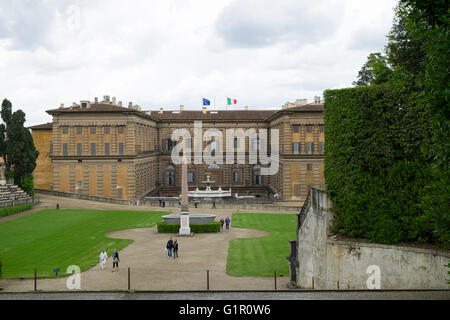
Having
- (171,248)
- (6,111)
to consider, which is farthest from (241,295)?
(6,111)

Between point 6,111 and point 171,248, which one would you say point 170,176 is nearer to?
point 6,111

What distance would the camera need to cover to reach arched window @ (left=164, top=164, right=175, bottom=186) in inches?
3250

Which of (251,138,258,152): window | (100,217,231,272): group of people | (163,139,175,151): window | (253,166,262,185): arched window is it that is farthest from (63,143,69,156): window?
(100,217,231,272): group of people

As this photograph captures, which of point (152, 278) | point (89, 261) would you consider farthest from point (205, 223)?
point (152, 278)

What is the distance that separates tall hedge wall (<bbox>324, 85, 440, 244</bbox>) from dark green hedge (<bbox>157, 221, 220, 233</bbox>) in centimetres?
2132

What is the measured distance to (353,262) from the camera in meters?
18.2

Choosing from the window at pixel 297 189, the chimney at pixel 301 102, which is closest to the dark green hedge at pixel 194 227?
the window at pixel 297 189

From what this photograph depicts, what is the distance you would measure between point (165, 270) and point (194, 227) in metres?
14.4

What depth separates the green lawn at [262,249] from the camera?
26.1 metres

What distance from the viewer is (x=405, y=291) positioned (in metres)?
12.9

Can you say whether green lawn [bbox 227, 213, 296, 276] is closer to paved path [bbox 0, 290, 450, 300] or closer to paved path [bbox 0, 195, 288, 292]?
paved path [bbox 0, 195, 288, 292]

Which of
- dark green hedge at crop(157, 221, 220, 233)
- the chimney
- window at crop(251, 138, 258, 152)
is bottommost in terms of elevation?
dark green hedge at crop(157, 221, 220, 233)

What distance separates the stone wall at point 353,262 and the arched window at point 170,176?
61.2m

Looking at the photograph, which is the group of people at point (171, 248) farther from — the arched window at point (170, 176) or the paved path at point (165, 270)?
the arched window at point (170, 176)
